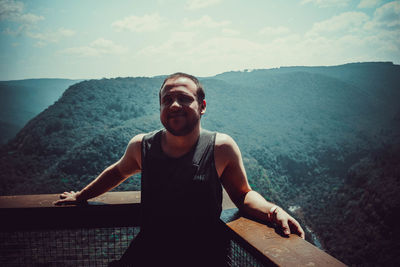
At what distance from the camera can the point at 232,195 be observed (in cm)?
142

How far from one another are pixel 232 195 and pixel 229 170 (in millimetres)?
169

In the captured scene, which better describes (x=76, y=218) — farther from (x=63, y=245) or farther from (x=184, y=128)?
(x=184, y=128)

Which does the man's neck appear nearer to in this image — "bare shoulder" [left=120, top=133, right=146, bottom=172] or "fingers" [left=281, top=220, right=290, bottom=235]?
"bare shoulder" [left=120, top=133, right=146, bottom=172]

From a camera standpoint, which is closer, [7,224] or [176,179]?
[176,179]

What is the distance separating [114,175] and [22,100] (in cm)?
10339

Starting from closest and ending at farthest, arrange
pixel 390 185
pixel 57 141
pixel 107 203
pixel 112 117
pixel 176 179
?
pixel 176 179 → pixel 107 203 → pixel 390 185 → pixel 57 141 → pixel 112 117

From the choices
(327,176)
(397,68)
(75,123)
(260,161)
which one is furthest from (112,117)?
(397,68)

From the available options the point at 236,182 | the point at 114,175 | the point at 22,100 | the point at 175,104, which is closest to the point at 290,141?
the point at 236,182

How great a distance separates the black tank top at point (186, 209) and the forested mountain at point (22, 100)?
75.7 metres

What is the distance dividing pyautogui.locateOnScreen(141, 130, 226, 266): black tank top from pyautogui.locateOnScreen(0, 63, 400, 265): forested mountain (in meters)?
24.3

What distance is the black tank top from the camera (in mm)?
1224

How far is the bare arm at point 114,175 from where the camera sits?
154 cm

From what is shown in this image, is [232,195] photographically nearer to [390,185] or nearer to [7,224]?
[7,224]

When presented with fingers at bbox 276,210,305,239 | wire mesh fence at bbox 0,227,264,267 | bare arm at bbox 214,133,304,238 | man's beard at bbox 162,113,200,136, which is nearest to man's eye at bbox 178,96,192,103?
man's beard at bbox 162,113,200,136
